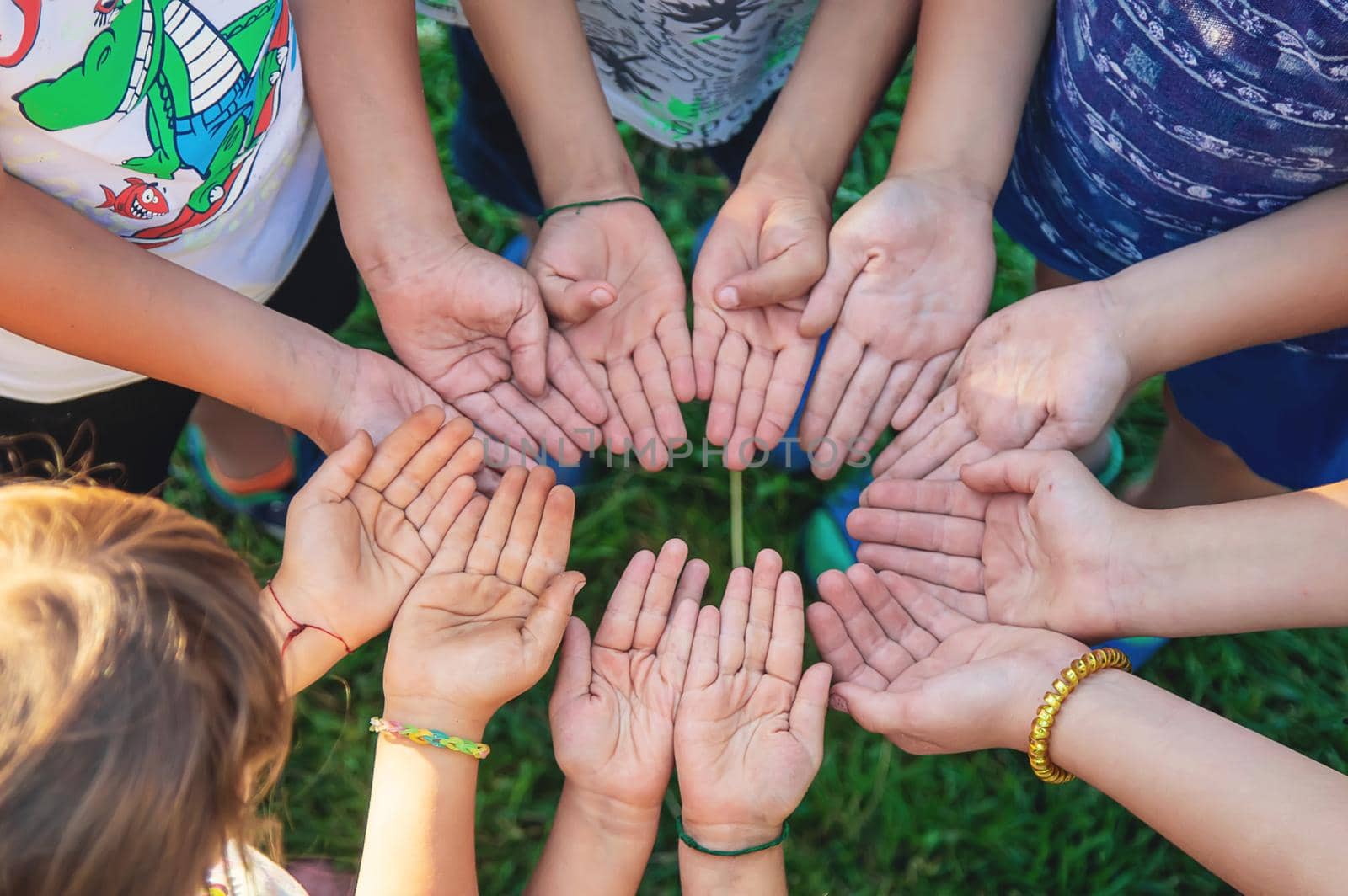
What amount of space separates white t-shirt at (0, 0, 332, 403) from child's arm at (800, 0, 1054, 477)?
0.91 metres

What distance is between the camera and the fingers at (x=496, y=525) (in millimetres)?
1639

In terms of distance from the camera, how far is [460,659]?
1522mm

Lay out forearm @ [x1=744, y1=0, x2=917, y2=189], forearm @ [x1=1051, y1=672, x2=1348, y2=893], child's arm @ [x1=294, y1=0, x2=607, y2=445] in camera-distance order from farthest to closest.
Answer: forearm @ [x1=744, y1=0, x2=917, y2=189] < child's arm @ [x1=294, y1=0, x2=607, y2=445] < forearm @ [x1=1051, y1=672, x2=1348, y2=893]

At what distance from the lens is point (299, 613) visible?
1.53m

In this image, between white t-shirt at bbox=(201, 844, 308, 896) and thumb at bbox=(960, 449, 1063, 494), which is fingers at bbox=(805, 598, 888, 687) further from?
white t-shirt at bbox=(201, 844, 308, 896)

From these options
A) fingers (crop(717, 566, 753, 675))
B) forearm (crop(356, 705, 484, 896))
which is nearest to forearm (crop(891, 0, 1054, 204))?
fingers (crop(717, 566, 753, 675))

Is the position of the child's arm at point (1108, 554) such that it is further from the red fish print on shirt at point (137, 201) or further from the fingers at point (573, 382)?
the red fish print on shirt at point (137, 201)

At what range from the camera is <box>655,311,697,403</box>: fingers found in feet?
5.80

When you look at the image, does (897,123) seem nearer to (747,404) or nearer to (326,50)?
(747,404)

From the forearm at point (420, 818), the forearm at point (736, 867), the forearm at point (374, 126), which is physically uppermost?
the forearm at point (374, 126)

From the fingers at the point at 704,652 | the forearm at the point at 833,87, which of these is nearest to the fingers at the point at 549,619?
the fingers at the point at 704,652

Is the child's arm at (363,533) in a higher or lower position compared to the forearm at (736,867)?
higher

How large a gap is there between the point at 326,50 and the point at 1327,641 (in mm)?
2302

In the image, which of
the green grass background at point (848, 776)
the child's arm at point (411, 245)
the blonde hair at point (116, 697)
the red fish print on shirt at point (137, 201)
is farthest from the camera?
the green grass background at point (848, 776)
